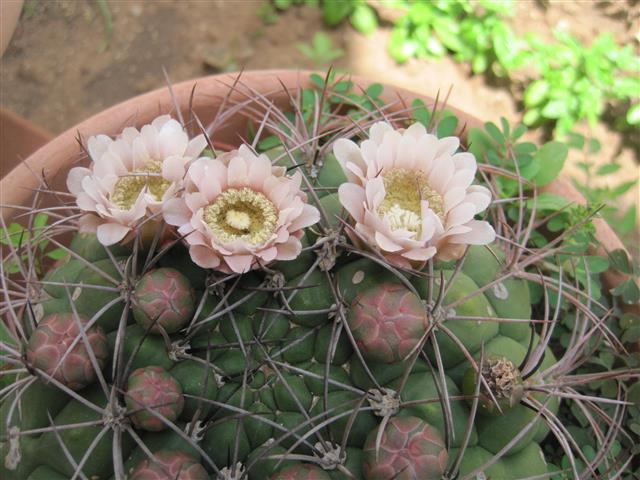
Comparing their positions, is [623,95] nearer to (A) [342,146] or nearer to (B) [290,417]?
(A) [342,146]

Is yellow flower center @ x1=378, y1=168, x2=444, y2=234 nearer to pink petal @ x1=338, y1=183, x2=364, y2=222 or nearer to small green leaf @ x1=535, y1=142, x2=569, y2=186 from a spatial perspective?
pink petal @ x1=338, y1=183, x2=364, y2=222

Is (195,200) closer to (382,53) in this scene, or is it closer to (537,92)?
(537,92)

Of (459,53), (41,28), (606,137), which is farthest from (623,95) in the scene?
(41,28)

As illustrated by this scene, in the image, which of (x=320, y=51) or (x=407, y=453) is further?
(x=320, y=51)

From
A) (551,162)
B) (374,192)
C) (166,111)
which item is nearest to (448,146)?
(374,192)

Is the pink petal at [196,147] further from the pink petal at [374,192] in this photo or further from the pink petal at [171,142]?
the pink petal at [374,192]
